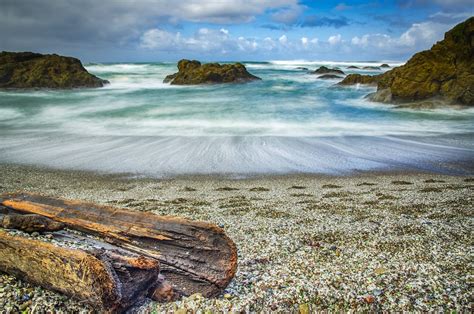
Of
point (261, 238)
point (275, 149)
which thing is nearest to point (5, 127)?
point (275, 149)

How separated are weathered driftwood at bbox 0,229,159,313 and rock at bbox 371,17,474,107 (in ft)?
82.2

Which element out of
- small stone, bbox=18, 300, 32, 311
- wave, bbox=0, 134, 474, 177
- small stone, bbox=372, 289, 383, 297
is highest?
small stone, bbox=18, 300, 32, 311

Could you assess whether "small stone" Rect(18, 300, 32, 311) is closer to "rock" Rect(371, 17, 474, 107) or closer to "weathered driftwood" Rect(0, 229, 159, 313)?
"weathered driftwood" Rect(0, 229, 159, 313)

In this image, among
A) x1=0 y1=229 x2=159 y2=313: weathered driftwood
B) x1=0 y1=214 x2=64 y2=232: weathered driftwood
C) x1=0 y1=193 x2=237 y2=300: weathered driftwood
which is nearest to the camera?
x1=0 y1=229 x2=159 y2=313: weathered driftwood

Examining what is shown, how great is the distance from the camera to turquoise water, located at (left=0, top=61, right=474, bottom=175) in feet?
40.4

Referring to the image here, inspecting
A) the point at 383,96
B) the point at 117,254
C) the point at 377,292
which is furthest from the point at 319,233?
the point at 383,96

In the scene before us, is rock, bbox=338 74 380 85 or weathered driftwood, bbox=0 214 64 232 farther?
rock, bbox=338 74 380 85

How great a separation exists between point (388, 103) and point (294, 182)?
19.1 metres

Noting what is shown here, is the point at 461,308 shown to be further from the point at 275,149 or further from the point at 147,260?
the point at 275,149

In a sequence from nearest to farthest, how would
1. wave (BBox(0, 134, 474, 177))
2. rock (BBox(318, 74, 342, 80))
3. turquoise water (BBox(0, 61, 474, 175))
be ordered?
1. wave (BBox(0, 134, 474, 177))
2. turquoise water (BBox(0, 61, 474, 175))
3. rock (BBox(318, 74, 342, 80))

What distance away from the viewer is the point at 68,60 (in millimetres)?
38594

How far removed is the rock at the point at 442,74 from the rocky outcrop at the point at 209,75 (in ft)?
66.4

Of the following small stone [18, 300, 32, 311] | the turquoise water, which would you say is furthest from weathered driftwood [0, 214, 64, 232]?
the turquoise water

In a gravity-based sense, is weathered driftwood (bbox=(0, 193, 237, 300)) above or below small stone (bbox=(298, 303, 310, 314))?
above
